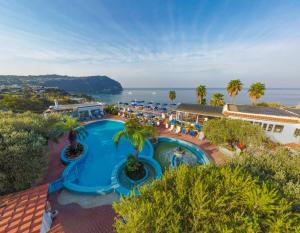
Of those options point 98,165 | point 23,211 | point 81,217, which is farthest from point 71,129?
point 23,211

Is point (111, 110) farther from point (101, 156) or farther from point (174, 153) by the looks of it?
point (174, 153)

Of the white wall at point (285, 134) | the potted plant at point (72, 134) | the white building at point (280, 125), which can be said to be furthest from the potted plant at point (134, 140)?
the white wall at point (285, 134)

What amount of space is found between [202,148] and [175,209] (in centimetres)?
1285

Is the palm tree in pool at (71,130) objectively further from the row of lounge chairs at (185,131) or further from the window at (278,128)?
the window at (278,128)

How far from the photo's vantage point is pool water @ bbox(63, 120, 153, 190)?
1097 centimetres

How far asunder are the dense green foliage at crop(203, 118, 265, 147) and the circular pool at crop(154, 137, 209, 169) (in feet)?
8.36

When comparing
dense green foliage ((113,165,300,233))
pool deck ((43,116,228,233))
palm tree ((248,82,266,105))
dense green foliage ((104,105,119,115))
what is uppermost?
palm tree ((248,82,266,105))

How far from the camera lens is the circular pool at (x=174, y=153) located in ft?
44.4

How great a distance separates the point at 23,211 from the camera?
5684mm

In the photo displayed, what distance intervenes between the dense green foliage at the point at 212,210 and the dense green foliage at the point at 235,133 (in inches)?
372

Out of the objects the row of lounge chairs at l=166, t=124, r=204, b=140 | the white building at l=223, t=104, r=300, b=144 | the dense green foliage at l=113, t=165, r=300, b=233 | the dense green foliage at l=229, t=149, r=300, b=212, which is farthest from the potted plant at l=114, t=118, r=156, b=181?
the white building at l=223, t=104, r=300, b=144

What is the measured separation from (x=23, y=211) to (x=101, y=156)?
872cm

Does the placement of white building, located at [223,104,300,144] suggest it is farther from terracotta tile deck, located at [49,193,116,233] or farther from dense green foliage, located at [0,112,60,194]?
dense green foliage, located at [0,112,60,194]

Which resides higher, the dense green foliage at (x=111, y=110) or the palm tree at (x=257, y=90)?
the palm tree at (x=257, y=90)
